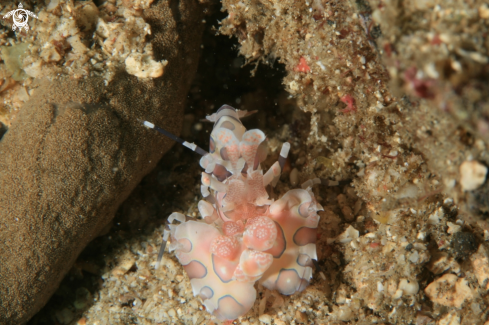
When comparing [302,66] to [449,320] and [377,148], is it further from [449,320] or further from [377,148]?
[449,320]

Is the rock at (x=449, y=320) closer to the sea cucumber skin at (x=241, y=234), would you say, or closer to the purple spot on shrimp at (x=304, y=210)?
the sea cucumber skin at (x=241, y=234)

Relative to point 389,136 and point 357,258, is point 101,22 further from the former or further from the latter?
point 357,258

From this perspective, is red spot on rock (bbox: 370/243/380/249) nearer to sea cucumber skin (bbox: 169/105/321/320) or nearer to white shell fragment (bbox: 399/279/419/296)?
white shell fragment (bbox: 399/279/419/296)

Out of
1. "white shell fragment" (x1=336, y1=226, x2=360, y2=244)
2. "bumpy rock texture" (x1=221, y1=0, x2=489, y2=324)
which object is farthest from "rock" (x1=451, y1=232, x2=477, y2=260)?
"white shell fragment" (x1=336, y1=226, x2=360, y2=244)

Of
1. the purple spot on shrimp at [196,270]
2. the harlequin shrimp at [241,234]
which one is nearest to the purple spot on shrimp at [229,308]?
the harlequin shrimp at [241,234]

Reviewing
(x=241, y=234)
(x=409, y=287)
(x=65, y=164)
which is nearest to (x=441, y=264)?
(x=409, y=287)

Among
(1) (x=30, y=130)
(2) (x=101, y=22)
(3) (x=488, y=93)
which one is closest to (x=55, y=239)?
(1) (x=30, y=130)

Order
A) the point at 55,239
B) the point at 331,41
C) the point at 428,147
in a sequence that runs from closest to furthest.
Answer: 1. the point at 428,147
2. the point at 331,41
3. the point at 55,239
